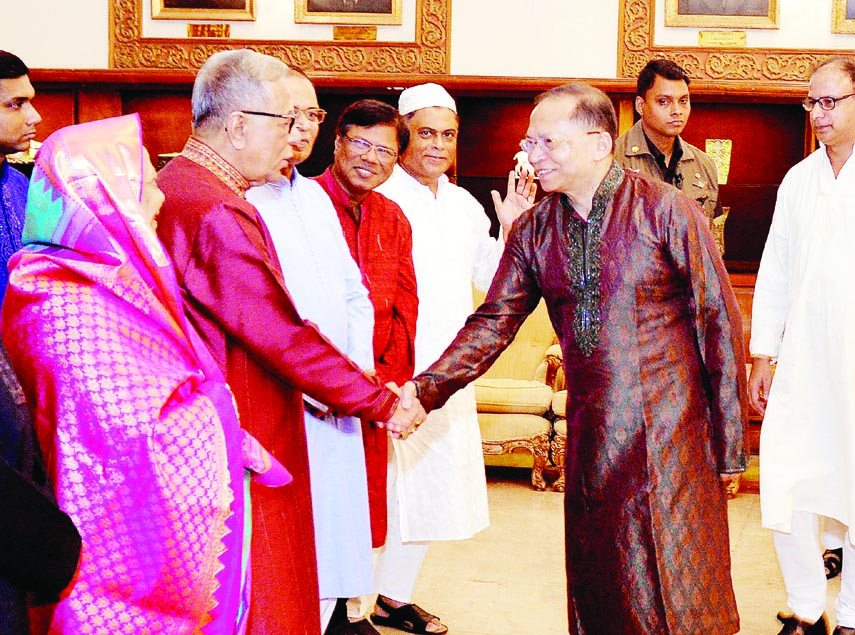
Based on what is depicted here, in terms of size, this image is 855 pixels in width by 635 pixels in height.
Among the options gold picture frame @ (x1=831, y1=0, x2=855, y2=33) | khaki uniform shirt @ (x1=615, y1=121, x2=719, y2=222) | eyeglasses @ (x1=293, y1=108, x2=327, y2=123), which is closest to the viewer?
eyeglasses @ (x1=293, y1=108, x2=327, y2=123)

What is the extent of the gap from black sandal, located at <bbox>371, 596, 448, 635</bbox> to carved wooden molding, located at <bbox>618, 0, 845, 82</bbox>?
4.49m

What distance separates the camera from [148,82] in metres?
7.47

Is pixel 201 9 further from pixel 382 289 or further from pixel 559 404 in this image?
pixel 382 289

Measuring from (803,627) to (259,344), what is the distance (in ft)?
7.82

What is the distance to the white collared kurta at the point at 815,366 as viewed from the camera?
3.59 m

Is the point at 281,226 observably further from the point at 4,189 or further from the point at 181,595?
the point at 181,595

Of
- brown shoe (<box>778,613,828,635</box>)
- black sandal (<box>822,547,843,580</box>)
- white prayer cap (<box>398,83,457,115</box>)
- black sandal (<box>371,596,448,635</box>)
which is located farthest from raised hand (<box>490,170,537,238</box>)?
black sandal (<box>822,547,843,580</box>)

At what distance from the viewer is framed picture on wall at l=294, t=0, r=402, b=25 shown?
7.38 meters

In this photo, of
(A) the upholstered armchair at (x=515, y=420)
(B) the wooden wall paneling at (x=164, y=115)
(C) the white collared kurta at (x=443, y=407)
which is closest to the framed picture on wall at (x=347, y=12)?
(B) the wooden wall paneling at (x=164, y=115)

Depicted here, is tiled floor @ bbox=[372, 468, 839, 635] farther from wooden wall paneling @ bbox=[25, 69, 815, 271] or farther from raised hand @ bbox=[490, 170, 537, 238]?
wooden wall paneling @ bbox=[25, 69, 815, 271]

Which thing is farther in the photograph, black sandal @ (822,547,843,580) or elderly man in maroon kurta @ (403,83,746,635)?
black sandal @ (822,547,843,580)

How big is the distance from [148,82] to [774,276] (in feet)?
16.4

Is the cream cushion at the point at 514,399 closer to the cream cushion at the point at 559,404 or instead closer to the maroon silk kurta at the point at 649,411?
the cream cushion at the point at 559,404

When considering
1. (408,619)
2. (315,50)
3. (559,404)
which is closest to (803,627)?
(408,619)
